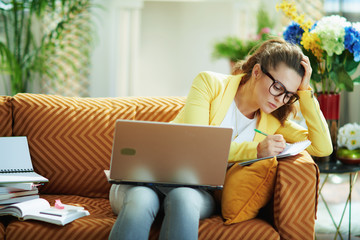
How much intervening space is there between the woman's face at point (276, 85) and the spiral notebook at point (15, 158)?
943 millimetres

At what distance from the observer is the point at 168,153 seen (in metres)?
1.59

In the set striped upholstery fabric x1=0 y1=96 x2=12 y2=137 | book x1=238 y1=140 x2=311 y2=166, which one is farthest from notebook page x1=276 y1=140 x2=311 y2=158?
striped upholstery fabric x1=0 y1=96 x2=12 y2=137

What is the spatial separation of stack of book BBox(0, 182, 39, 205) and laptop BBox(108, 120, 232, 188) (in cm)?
38

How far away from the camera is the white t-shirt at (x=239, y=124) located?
196cm

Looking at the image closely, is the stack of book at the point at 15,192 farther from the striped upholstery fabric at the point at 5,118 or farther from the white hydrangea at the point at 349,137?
the white hydrangea at the point at 349,137

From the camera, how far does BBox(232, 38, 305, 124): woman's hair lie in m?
1.85

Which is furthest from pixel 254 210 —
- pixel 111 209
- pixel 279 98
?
pixel 111 209

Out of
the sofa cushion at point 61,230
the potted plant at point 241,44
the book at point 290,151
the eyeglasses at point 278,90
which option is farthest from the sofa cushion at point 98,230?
the potted plant at point 241,44

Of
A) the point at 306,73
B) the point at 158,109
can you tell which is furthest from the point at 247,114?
the point at 158,109

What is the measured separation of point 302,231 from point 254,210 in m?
0.18

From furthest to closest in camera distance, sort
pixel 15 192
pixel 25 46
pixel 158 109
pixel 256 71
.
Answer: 1. pixel 25 46
2. pixel 158 109
3. pixel 256 71
4. pixel 15 192

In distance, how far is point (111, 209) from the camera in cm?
192

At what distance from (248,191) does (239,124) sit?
14.0 inches

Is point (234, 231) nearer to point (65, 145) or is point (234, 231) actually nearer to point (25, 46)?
point (65, 145)
